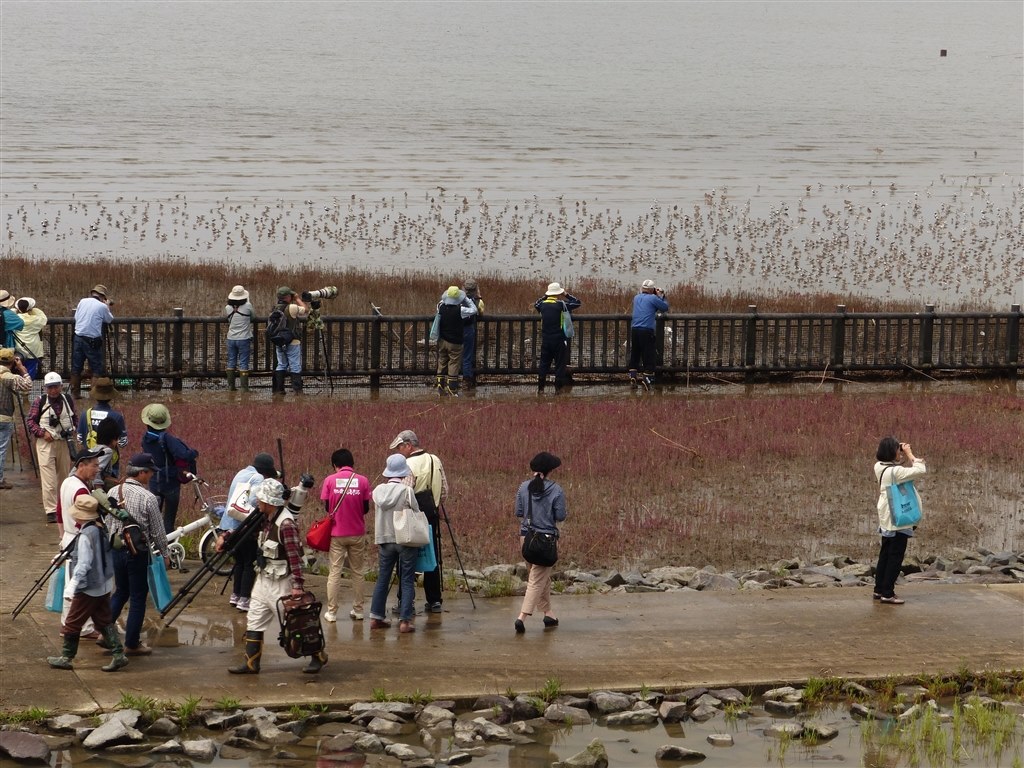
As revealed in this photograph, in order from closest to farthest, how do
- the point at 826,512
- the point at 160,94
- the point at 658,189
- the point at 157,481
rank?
1. the point at 157,481
2. the point at 826,512
3. the point at 658,189
4. the point at 160,94

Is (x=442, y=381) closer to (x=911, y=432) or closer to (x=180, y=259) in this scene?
(x=911, y=432)

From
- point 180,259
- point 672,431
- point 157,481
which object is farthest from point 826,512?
point 180,259

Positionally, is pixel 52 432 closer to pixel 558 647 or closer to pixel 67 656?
pixel 67 656

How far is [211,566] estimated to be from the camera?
1170 centimetres

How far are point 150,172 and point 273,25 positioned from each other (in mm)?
129736

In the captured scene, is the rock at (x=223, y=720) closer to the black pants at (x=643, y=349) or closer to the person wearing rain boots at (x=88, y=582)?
A: the person wearing rain boots at (x=88, y=582)

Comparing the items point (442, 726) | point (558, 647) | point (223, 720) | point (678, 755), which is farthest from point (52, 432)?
point (678, 755)

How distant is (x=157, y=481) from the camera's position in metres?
13.2

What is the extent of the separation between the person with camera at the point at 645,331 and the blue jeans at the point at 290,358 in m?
5.18

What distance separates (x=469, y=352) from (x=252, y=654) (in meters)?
13.0

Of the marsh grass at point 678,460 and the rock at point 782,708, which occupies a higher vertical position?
the marsh grass at point 678,460

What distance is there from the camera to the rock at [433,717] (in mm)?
10320

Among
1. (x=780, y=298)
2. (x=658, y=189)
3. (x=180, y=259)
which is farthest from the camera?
(x=658, y=189)

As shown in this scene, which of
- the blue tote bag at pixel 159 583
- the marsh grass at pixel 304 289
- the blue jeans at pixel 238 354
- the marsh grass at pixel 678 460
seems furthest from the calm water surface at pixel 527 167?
the blue tote bag at pixel 159 583
